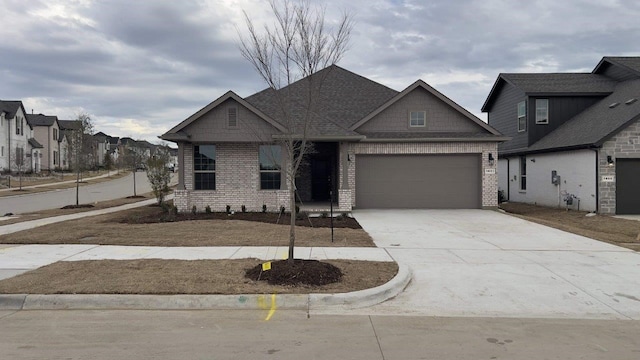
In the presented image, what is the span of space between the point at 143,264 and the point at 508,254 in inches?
293

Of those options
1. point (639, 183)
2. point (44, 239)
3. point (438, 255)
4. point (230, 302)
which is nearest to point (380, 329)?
point (230, 302)

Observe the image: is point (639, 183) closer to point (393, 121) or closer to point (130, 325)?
point (393, 121)

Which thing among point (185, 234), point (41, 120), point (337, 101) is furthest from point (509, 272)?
point (41, 120)

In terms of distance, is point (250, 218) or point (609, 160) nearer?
point (250, 218)

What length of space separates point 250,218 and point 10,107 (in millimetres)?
48909

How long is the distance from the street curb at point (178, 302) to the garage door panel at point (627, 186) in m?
15.9

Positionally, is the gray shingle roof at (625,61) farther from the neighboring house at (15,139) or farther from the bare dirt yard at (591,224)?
the neighboring house at (15,139)

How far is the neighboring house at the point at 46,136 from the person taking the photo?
62.4 metres

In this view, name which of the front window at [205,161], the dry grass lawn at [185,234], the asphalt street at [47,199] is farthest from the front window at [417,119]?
the asphalt street at [47,199]

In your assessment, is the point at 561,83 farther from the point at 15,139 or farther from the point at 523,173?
the point at 15,139

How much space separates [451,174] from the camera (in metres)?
19.0

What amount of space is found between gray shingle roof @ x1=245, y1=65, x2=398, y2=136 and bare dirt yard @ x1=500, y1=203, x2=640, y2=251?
811 centimetres

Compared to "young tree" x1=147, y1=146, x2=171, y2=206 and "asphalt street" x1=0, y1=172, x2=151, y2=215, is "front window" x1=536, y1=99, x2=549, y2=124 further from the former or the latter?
"asphalt street" x1=0, y1=172, x2=151, y2=215

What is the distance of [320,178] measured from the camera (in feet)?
72.2
